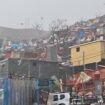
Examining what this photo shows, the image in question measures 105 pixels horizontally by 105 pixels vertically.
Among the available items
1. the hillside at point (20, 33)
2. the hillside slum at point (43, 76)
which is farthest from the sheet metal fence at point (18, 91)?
the hillside at point (20, 33)

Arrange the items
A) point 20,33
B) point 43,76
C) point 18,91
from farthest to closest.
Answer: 1. point 20,33
2. point 43,76
3. point 18,91

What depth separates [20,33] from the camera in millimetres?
88750

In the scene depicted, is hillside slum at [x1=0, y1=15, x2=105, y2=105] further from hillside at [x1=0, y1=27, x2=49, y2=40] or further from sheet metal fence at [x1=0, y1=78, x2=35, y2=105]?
hillside at [x1=0, y1=27, x2=49, y2=40]

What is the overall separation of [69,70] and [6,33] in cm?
5037

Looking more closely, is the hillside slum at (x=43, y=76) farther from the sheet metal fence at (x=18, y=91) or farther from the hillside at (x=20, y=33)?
the hillside at (x=20, y=33)

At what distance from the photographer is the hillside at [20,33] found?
265 feet

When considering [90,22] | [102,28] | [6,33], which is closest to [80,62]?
[102,28]

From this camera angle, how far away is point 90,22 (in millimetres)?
72688

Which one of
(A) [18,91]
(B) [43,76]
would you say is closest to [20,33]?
(B) [43,76]

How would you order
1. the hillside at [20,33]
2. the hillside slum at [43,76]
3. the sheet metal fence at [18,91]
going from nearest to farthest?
the sheet metal fence at [18,91] < the hillside slum at [43,76] < the hillside at [20,33]

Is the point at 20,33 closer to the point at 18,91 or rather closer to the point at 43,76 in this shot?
the point at 43,76

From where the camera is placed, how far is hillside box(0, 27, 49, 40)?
80725 millimetres

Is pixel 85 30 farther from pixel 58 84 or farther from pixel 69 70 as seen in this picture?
pixel 58 84

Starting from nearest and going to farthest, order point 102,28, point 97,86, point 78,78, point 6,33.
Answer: point 97,86, point 78,78, point 102,28, point 6,33
